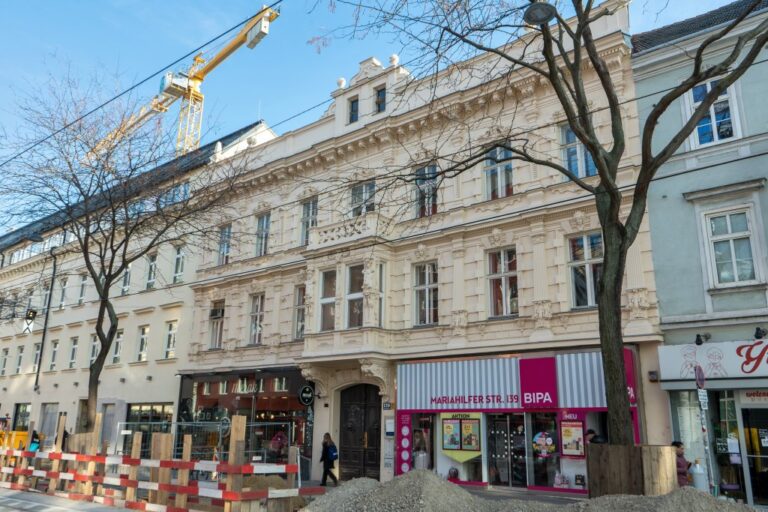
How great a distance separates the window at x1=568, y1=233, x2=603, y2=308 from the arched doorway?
292 inches

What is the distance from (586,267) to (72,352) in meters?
29.3

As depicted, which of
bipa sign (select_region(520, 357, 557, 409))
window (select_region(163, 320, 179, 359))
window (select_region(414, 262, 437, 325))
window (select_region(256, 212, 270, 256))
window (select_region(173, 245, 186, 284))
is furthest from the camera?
window (select_region(173, 245, 186, 284))

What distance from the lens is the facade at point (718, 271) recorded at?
1347 centimetres

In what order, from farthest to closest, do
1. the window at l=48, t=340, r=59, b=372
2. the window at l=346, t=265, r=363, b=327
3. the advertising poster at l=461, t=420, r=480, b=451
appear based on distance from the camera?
the window at l=48, t=340, r=59, b=372 < the window at l=346, t=265, r=363, b=327 < the advertising poster at l=461, t=420, r=480, b=451

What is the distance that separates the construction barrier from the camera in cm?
1034

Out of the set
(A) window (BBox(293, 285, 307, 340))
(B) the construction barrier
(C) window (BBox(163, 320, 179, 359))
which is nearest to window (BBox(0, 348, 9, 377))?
(C) window (BBox(163, 320, 179, 359))

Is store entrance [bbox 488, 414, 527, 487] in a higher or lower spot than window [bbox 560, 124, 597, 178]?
lower

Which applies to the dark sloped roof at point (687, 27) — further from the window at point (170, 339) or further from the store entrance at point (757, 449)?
the window at point (170, 339)

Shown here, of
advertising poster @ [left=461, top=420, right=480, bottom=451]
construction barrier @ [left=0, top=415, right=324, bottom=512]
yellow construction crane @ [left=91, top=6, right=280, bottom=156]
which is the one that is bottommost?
construction barrier @ [left=0, top=415, right=324, bottom=512]

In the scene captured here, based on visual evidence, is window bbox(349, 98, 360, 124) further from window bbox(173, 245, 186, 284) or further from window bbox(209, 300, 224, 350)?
window bbox(173, 245, 186, 284)

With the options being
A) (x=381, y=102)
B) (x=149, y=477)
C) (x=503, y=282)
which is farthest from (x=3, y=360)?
(x=503, y=282)

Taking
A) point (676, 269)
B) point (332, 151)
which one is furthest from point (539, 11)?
point (332, 151)

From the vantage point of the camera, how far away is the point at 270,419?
74.7 ft

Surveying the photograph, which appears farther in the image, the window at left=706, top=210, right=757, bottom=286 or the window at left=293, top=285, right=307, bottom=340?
the window at left=293, top=285, right=307, bottom=340
